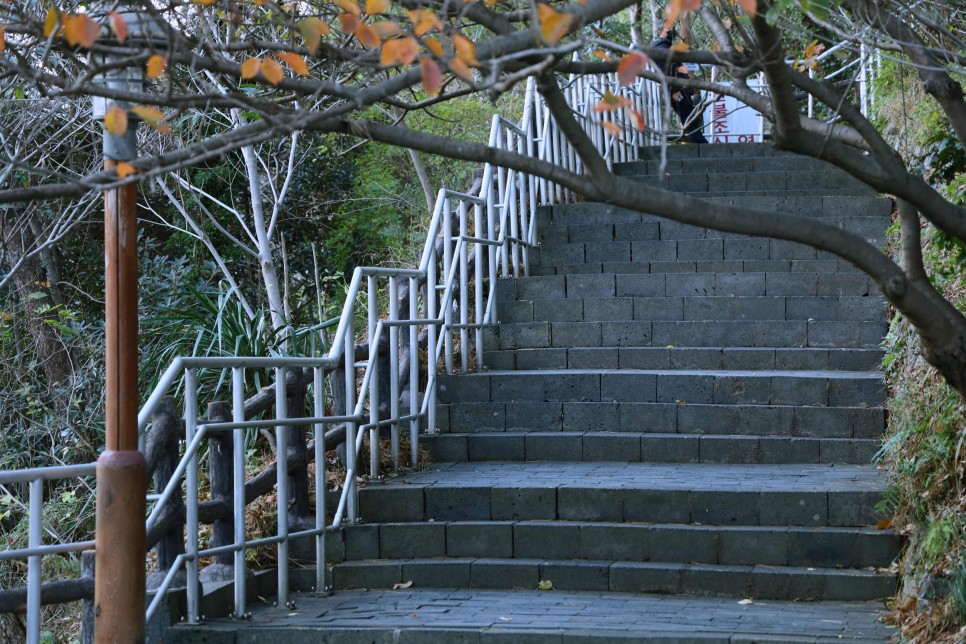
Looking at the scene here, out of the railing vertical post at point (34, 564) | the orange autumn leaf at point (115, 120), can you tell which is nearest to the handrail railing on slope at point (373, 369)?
the railing vertical post at point (34, 564)

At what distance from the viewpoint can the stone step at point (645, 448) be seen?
276 inches

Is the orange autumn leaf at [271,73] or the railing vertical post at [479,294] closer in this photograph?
the orange autumn leaf at [271,73]

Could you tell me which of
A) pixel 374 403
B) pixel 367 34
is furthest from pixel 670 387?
pixel 367 34

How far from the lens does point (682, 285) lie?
29.6ft

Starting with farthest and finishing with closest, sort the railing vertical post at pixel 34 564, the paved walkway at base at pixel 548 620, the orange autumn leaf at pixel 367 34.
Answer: the paved walkway at base at pixel 548 620 < the railing vertical post at pixel 34 564 < the orange autumn leaf at pixel 367 34

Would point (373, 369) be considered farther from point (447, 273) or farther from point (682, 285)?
point (682, 285)

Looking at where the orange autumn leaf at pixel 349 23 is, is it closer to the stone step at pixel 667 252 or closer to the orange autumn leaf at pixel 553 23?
the orange autumn leaf at pixel 553 23

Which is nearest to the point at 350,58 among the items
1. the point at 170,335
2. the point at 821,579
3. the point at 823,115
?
the point at 821,579

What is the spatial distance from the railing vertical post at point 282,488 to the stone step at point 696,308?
10.9 ft

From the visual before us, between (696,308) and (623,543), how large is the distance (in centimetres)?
303

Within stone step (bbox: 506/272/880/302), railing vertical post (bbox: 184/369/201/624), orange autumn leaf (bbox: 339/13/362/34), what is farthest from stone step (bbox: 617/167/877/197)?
orange autumn leaf (bbox: 339/13/362/34)

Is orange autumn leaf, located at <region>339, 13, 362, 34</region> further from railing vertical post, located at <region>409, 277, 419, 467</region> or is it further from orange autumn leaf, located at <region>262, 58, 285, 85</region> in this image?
railing vertical post, located at <region>409, 277, 419, 467</region>

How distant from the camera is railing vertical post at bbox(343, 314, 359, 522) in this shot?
6.41m

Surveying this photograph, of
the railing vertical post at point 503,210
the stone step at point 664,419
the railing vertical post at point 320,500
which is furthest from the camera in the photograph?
the railing vertical post at point 503,210
